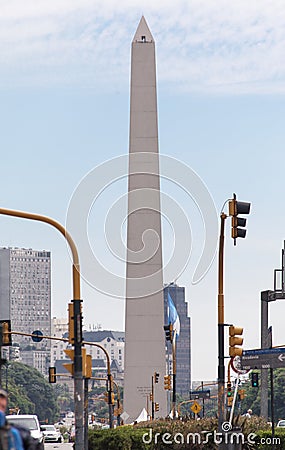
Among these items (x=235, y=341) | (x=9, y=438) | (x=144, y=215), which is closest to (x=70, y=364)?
(x=235, y=341)

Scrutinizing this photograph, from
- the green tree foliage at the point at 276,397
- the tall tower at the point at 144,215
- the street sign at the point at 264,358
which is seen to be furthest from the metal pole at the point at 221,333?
the green tree foliage at the point at 276,397

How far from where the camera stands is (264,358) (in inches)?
1105

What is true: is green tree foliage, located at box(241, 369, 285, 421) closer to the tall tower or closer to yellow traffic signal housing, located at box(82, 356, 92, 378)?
the tall tower

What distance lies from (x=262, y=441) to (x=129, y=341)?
2917cm

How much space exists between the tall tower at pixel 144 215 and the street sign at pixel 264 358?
28411 mm

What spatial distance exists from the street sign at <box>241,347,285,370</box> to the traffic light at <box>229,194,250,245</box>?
3.34 m

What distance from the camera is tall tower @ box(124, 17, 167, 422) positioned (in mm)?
57562

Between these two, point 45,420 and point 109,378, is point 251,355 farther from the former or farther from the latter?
point 45,420

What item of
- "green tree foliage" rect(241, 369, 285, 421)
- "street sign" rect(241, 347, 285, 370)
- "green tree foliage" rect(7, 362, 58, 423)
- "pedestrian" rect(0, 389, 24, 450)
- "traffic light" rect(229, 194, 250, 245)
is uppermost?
"traffic light" rect(229, 194, 250, 245)

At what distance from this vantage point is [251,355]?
28641mm

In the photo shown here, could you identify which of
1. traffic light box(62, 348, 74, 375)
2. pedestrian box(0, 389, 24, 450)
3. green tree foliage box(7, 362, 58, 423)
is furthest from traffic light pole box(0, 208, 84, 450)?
green tree foliage box(7, 362, 58, 423)

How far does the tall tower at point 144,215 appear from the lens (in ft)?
189

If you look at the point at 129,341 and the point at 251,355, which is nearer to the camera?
the point at 251,355

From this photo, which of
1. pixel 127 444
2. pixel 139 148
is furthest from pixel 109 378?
pixel 127 444
